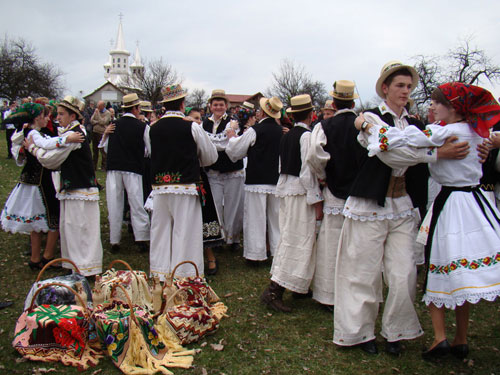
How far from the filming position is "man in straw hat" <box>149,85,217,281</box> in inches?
185

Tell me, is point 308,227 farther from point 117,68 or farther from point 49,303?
point 117,68

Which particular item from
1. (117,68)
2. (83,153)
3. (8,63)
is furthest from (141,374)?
(117,68)

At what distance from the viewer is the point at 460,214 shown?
2963mm

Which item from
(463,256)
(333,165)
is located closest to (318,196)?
(333,165)

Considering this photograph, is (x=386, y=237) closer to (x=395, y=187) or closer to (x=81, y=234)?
(x=395, y=187)

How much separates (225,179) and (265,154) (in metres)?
0.92

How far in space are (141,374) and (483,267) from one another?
246 centimetres

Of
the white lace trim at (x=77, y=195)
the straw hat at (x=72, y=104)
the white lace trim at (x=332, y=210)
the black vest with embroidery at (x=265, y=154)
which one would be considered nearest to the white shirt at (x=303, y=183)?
the white lace trim at (x=332, y=210)

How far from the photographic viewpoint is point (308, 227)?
4227 mm

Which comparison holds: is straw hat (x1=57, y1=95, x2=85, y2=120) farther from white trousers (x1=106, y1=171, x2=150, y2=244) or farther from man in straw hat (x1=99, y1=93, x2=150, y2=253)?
white trousers (x1=106, y1=171, x2=150, y2=244)

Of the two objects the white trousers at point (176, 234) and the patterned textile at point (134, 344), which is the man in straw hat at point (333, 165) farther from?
the patterned textile at point (134, 344)

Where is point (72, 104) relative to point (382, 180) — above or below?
above

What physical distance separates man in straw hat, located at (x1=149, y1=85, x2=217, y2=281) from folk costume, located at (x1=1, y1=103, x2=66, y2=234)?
1.52 m

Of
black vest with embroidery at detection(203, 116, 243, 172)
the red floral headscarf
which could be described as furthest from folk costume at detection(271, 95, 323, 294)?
black vest with embroidery at detection(203, 116, 243, 172)
